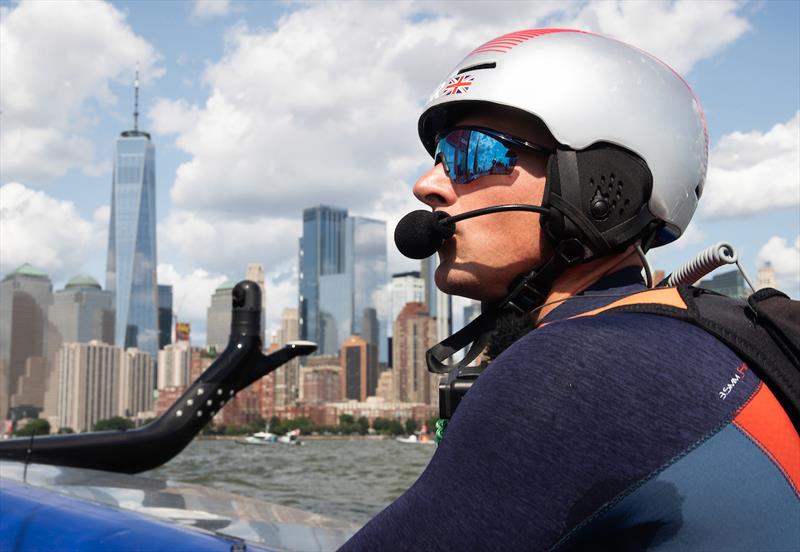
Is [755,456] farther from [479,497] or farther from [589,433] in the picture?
[479,497]

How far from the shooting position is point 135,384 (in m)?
166

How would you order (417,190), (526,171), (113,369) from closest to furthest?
1. (526,171)
2. (417,190)
3. (113,369)

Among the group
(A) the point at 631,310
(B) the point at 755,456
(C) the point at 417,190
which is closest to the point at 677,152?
(C) the point at 417,190

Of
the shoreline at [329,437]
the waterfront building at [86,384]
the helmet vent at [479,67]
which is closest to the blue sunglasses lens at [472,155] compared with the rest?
A: the helmet vent at [479,67]

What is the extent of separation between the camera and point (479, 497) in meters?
0.94

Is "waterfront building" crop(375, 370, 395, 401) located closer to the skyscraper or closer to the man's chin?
the skyscraper

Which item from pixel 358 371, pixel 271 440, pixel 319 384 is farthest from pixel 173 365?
pixel 271 440

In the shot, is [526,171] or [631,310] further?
[526,171]

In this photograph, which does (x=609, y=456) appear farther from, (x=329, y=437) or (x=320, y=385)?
(x=320, y=385)

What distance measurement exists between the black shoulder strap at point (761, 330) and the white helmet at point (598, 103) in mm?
351

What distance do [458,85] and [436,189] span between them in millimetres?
197

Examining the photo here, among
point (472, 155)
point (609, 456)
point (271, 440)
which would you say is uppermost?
point (472, 155)

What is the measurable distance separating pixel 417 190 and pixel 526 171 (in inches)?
8.9

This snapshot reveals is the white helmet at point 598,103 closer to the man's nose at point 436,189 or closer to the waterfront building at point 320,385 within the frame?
the man's nose at point 436,189
